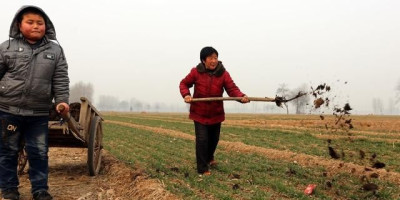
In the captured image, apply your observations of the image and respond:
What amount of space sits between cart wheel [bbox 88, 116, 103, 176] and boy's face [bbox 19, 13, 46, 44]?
2335 millimetres

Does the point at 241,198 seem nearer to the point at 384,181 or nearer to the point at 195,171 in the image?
the point at 195,171

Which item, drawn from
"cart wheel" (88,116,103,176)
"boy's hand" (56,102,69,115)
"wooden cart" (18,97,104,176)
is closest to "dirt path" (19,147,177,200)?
"cart wheel" (88,116,103,176)

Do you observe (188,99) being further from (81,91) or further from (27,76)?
(81,91)

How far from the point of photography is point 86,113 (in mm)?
6215

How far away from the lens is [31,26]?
14.5 feet

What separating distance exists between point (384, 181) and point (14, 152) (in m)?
6.02

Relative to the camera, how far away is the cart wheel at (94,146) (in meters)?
6.33

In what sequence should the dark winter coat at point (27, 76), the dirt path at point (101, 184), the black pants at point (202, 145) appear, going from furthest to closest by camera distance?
1. the black pants at point (202, 145)
2. the dirt path at point (101, 184)
3. the dark winter coat at point (27, 76)

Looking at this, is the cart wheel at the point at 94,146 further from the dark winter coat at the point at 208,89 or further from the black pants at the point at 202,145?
the black pants at the point at 202,145

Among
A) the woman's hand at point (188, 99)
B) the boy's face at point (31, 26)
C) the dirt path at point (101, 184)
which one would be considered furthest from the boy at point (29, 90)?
the woman's hand at point (188, 99)

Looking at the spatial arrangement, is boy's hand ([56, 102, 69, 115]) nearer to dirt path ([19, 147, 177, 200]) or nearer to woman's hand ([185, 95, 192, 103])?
dirt path ([19, 147, 177, 200])

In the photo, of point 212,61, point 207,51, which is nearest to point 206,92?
point 212,61

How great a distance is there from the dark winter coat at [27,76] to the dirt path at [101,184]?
137cm

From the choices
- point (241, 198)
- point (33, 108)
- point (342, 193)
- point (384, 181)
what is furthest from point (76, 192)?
point (384, 181)
